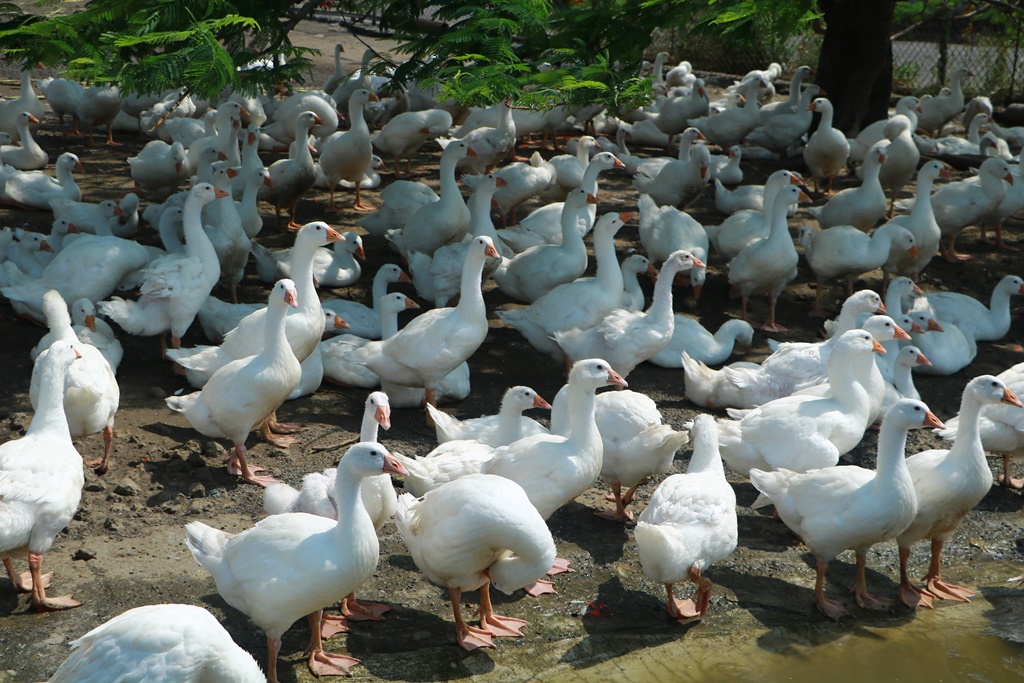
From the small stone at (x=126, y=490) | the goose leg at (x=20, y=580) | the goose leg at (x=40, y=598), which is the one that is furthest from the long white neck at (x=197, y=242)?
the goose leg at (x=40, y=598)

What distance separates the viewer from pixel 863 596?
5.97 m

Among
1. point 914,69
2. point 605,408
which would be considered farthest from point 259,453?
point 914,69

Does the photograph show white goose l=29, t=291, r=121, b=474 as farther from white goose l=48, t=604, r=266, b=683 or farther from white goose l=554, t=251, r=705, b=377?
white goose l=554, t=251, r=705, b=377

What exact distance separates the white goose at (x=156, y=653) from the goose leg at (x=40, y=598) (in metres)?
1.31

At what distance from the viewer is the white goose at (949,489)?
6043 millimetres

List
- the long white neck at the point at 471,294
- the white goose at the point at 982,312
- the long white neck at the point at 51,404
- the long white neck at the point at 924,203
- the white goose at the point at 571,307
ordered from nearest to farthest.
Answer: the long white neck at the point at 51,404, the long white neck at the point at 471,294, the white goose at the point at 571,307, the white goose at the point at 982,312, the long white neck at the point at 924,203

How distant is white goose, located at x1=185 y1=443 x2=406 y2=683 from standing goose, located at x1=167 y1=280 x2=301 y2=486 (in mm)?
1673

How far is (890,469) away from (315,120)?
8.14 meters

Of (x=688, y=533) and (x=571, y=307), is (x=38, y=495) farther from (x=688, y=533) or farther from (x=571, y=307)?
(x=571, y=307)

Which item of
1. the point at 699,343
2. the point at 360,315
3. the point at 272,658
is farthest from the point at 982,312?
the point at 272,658

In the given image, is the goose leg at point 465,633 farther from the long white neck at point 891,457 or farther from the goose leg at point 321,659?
the long white neck at point 891,457

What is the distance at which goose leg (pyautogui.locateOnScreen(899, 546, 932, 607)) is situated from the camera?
5.99 meters

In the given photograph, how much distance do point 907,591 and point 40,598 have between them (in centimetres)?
477

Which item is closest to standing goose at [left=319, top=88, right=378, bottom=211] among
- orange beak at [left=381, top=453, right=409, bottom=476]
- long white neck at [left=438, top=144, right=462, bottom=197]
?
long white neck at [left=438, top=144, right=462, bottom=197]
